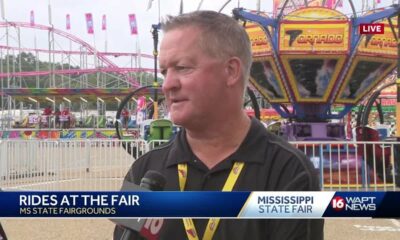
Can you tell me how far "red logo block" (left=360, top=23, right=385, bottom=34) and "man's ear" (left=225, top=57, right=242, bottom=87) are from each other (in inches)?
385

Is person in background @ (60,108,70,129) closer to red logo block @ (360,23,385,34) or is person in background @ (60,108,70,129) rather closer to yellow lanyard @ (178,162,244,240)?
red logo block @ (360,23,385,34)

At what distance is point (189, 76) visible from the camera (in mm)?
1616

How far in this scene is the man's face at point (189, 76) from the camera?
1611mm

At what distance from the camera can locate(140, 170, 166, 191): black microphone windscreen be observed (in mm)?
1664

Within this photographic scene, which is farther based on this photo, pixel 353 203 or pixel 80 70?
pixel 80 70

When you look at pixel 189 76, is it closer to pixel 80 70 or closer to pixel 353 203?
pixel 353 203

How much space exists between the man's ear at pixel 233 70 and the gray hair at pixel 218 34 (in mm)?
15

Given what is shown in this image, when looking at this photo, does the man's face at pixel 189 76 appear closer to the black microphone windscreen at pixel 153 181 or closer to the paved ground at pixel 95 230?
the black microphone windscreen at pixel 153 181

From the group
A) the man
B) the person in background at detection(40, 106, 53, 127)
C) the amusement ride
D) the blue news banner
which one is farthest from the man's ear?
the person in background at detection(40, 106, 53, 127)

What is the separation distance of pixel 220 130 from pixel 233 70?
0.20 meters

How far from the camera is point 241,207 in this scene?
1.72m

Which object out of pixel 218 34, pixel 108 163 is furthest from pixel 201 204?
pixel 108 163

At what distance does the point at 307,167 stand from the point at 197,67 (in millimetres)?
451

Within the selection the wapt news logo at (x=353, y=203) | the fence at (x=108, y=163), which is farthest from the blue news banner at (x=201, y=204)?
the fence at (x=108, y=163)
